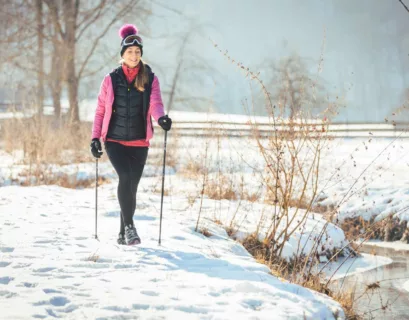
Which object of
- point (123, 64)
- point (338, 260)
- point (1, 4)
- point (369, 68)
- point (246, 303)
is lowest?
point (338, 260)

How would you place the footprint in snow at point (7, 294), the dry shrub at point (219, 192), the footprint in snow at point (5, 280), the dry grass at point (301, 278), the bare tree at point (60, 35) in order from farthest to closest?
1. the bare tree at point (60, 35)
2. the dry shrub at point (219, 192)
3. the dry grass at point (301, 278)
4. the footprint in snow at point (5, 280)
5. the footprint in snow at point (7, 294)

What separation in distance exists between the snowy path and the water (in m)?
0.98

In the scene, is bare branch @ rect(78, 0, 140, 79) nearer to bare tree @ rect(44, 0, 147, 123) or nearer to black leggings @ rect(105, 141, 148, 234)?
bare tree @ rect(44, 0, 147, 123)

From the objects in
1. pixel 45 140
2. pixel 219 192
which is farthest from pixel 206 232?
pixel 45 140

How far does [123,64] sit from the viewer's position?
199 inches

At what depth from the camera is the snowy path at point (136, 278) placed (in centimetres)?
334

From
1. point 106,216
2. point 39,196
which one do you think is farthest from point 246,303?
point 39,196

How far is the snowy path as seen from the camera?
11.0ft

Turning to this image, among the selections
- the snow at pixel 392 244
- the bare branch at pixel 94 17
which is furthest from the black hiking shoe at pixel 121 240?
the bare branch at pixel 94 17

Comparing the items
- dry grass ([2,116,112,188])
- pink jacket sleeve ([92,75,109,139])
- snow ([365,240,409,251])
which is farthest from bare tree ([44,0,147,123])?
pink jacket sleeve ([92,75,109,139])

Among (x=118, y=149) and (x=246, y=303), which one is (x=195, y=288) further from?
(x=118, y=149)

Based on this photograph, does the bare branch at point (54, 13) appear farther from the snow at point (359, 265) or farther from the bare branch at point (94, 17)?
the snow at point (359, 265)

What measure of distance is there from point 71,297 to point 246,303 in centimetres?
113

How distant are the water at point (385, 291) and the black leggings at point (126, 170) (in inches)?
84.7
